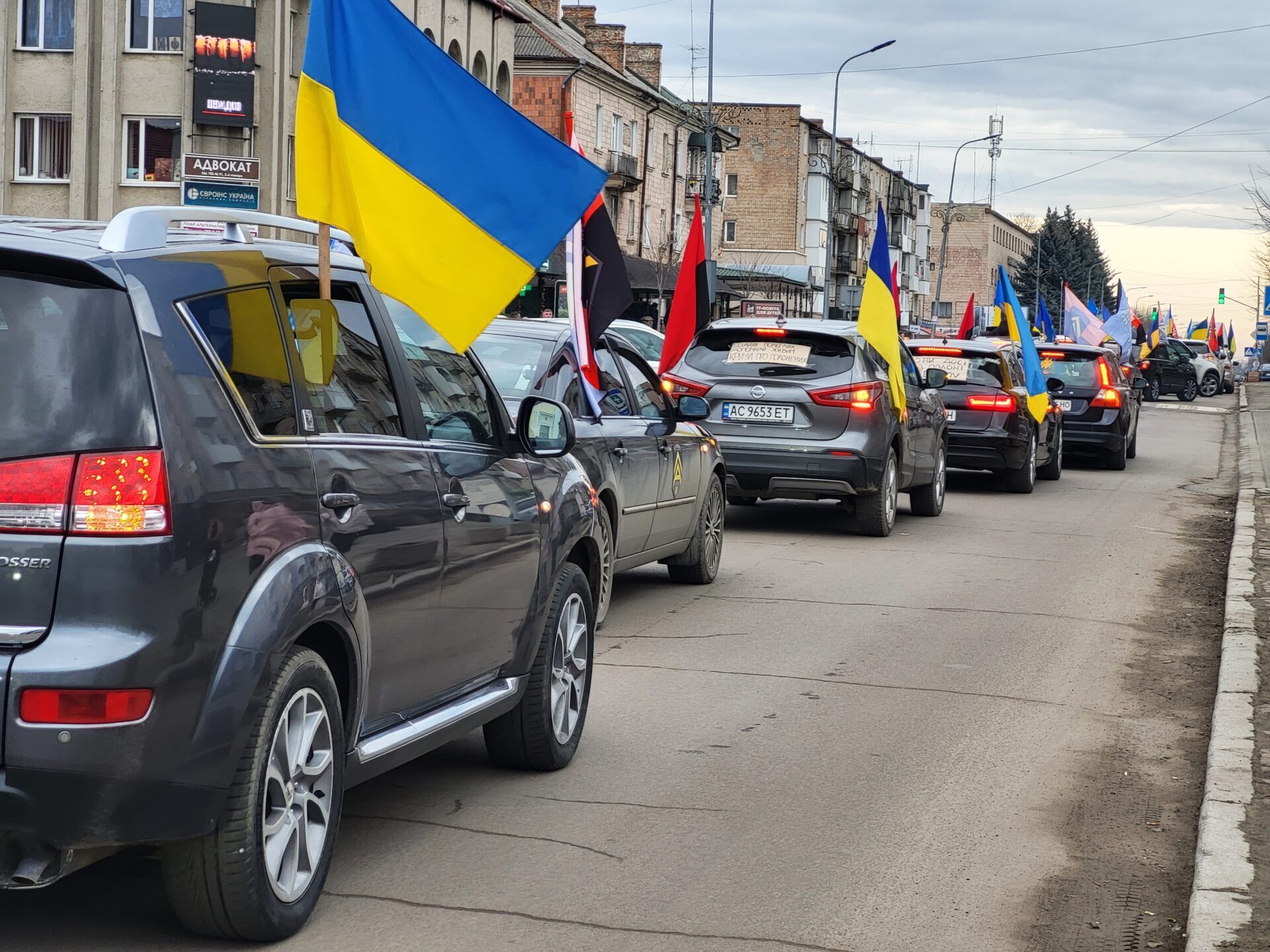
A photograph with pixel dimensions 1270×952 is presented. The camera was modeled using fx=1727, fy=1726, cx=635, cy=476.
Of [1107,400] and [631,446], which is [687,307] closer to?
[631,446]

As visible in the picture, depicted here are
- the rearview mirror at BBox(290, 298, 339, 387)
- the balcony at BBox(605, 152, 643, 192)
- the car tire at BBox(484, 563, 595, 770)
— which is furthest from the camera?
the balcony at BBox(605, 152, 643, 192)

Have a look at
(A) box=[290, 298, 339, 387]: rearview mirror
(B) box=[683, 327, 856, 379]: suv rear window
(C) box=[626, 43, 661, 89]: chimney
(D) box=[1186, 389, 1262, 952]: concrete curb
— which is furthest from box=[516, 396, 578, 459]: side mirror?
(C) box=[626, 43, 661, 89]: chimney

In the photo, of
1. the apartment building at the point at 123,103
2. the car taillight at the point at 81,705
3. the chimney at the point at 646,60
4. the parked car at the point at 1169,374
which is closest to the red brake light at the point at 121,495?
the car taillight at the point at 81,705

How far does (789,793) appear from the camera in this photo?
237 inches

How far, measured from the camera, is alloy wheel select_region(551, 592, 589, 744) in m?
6.06

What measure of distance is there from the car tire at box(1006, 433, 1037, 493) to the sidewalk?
7.36m

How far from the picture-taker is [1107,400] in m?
23.3

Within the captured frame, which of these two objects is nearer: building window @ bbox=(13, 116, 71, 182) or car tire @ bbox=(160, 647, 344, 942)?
car tire @ bbox=(160, 647, 344, 942)

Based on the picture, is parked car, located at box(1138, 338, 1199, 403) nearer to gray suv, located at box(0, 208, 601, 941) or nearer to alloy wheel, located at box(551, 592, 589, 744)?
alloy wheel, located at box(551, 592, 589, 744)

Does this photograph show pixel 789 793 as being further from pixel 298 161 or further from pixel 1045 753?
pixel 298 161

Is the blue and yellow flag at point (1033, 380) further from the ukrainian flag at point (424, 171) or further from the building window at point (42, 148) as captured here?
the building window at point (42, 148)

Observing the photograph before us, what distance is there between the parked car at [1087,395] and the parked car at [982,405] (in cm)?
430

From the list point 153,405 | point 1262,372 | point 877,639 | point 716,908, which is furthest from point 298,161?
point 1262,372

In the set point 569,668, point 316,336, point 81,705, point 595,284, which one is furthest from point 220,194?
point 81,705
